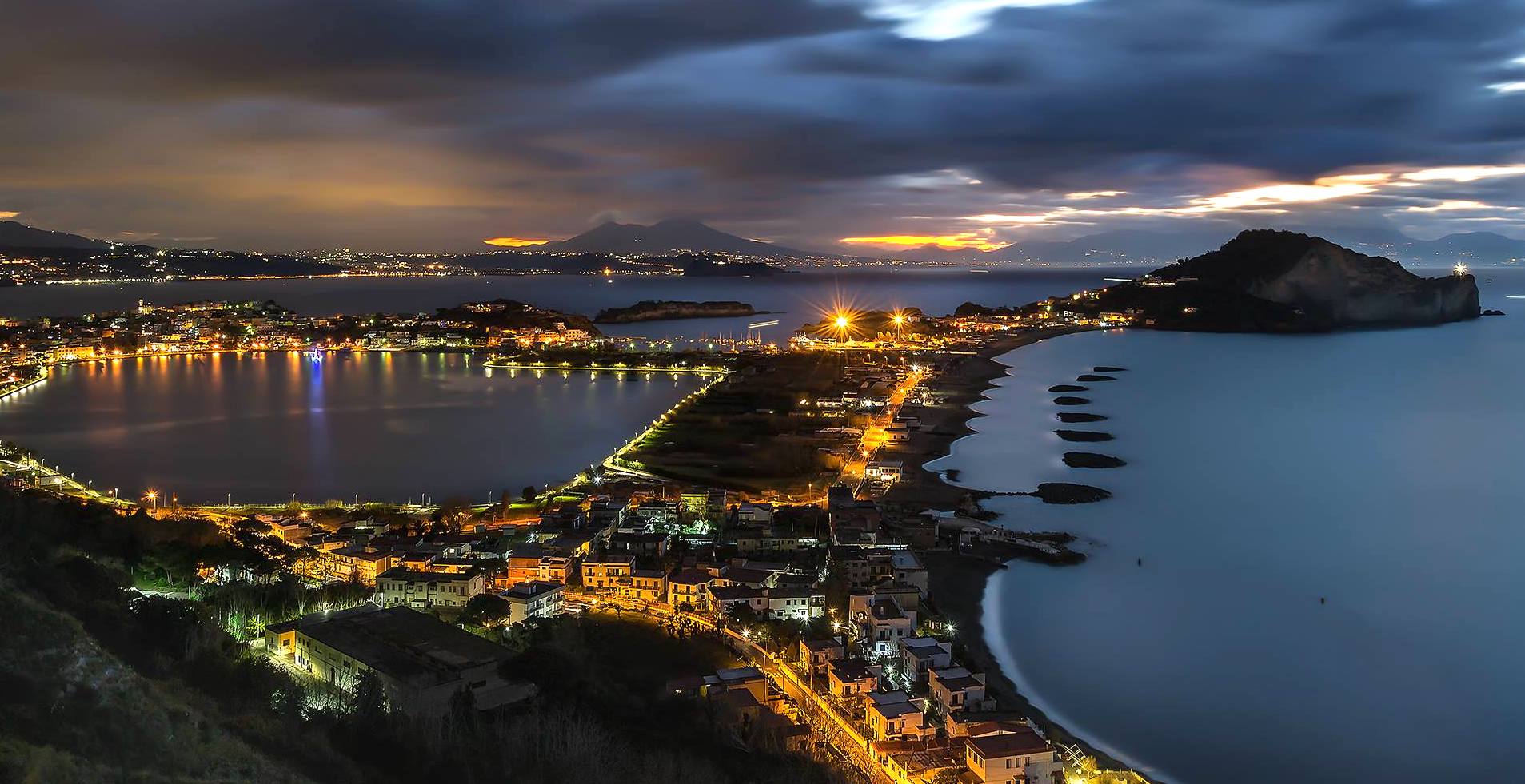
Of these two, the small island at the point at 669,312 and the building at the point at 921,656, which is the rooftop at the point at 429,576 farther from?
the small island at the point at 669,312

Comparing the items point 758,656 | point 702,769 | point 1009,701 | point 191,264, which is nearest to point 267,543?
point 758,656

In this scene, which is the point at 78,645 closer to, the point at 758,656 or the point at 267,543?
the point at 758,656

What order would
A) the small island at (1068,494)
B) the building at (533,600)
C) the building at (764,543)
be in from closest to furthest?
1. the building at (533,600)
2. the building at (764,543)
3. the small island at (1068,494)

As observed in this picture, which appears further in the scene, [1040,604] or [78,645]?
[1040,604]

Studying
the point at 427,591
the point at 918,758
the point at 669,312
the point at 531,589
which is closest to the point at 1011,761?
the point at 918,758

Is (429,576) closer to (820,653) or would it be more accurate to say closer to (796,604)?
(796,604)

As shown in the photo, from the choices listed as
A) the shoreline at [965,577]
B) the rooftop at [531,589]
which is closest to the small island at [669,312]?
the shoreline at [965,577]
